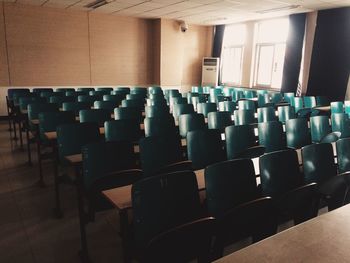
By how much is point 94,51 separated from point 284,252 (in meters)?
9.99

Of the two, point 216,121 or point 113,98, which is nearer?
point 216,121

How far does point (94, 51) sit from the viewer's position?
10.2 metres

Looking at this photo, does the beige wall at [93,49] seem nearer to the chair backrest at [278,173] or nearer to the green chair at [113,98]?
the green chair at [113,98]

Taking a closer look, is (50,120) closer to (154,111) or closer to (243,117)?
(154,111)

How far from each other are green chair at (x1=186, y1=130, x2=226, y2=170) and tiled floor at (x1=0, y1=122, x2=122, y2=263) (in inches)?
42.2

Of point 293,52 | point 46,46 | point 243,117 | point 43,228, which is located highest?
point 46,46

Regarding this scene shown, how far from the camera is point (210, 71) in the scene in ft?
39.5

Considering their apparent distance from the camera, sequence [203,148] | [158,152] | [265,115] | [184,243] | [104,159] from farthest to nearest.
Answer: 1. [265,115]
2. [203,148]
3. [158,152]
4. [104,159]
5. [184,243]

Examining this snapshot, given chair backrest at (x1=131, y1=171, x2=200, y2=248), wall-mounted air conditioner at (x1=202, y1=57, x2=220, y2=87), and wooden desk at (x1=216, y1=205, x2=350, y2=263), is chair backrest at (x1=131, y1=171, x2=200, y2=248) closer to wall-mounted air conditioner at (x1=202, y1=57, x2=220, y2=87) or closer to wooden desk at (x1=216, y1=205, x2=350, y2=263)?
wooden desk at (x1=216, y1=205, x2=350, y2=263)

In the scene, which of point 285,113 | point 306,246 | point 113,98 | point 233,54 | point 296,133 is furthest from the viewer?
point 233,54

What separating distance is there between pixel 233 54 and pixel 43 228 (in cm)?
1038

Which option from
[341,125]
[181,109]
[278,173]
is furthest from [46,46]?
[278,173]

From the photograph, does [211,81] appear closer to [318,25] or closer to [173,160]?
[318,25]

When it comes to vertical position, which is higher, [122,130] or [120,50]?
[120,50]
